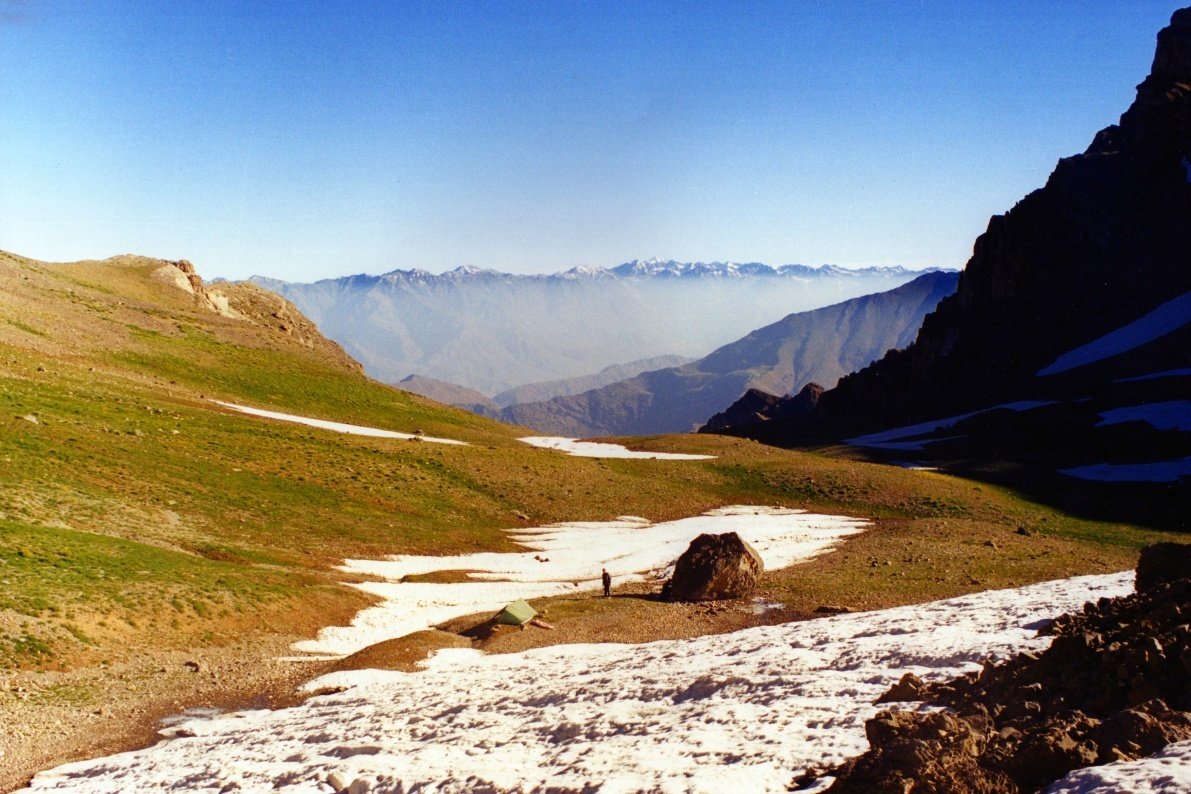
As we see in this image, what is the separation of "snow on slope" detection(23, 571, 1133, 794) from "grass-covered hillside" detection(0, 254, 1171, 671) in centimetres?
905

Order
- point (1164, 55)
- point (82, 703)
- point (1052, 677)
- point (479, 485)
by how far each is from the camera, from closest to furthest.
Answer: point (1052, 677) < point (82, 703) < point (479, 485) < point (1164, 55)

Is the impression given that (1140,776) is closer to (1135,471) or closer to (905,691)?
(905,691)

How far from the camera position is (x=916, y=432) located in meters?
131

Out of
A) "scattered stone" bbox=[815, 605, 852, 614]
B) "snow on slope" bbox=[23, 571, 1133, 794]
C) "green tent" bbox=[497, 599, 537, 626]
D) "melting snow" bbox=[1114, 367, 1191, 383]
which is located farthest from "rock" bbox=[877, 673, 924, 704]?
"melting snow" bbox=[1114, 367, 1191, 383]

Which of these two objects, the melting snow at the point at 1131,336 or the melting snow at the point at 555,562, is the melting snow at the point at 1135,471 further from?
the melting snow at the point at 1131,336

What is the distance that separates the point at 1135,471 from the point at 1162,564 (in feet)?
233

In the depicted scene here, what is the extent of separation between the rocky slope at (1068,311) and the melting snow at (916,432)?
51.7 inches

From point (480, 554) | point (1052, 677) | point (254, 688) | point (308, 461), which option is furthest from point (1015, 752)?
point (308, 461)

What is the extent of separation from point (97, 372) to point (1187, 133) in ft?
612

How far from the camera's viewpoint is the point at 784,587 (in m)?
37.5

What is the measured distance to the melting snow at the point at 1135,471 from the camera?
7350 centimetres

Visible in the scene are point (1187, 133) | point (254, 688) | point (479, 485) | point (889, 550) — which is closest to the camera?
point (254, 688)

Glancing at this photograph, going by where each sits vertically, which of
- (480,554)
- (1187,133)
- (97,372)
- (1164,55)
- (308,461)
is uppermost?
(1164,55)

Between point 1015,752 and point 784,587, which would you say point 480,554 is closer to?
point 784,587
